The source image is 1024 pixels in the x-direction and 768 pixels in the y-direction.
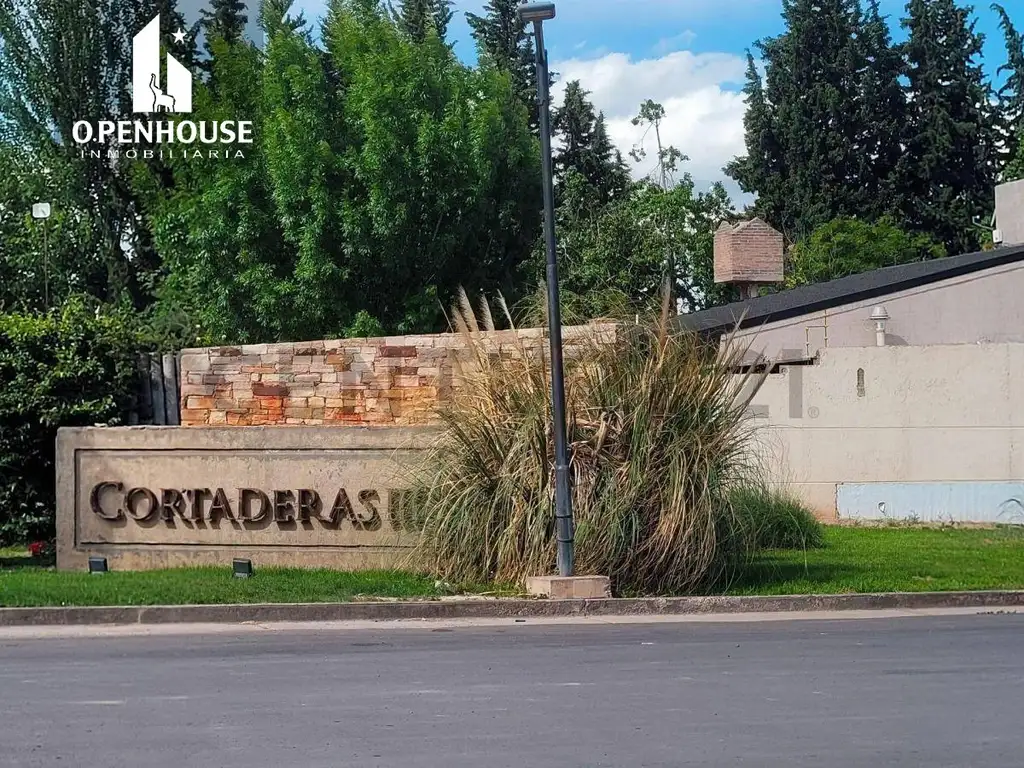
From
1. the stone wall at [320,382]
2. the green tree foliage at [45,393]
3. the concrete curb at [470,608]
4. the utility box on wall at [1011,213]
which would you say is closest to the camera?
A: the concrete curb at [470,608]

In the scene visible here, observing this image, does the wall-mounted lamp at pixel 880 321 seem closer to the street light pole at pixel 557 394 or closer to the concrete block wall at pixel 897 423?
the concrete block wall at pixel 897 423

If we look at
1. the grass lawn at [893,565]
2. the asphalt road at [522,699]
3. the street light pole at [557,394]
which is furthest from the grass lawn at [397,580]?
the asphalt road at [522,699]

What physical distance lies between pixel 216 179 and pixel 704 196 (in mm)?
23577

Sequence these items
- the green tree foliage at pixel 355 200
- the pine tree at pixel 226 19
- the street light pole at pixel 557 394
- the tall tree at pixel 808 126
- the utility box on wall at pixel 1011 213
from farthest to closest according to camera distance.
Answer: the tall tree at pixel 808 126, the pine tree at pixel 226 19, the utility box on wall at pixel 1011 213, the green tree foliage at pixel 355 200, the street light pole at pixel 557 394

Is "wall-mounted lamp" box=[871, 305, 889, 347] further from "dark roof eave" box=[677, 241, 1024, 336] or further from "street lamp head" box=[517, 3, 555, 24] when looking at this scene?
"street lamp head" box=[517, 3, 555, 24]

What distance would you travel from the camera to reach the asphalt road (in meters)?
7.75

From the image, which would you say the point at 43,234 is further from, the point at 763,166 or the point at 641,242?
the point at 763,166

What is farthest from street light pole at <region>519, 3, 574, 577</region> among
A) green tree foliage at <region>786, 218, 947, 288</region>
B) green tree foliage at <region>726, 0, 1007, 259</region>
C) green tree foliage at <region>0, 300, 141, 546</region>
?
green tree foliage at <region>726, 0, 1007, 259</region>

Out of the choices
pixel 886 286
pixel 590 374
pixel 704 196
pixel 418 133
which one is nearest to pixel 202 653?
pixel 590 374

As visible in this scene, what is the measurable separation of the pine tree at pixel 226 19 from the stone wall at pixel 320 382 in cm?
2514

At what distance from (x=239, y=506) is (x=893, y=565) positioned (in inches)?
325

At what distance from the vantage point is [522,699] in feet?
31.0

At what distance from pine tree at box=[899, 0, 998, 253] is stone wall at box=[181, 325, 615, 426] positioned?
43130mm

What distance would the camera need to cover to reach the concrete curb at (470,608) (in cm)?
1452
